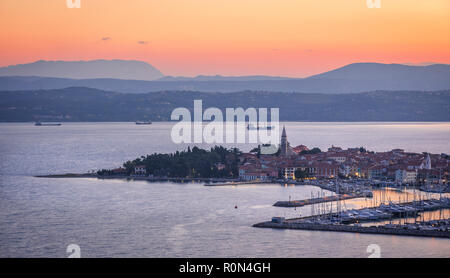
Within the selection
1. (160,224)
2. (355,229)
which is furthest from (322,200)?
(160,224)

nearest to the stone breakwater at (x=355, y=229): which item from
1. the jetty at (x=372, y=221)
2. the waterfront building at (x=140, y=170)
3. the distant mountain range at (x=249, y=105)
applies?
the jetty at (x=372, y=221)

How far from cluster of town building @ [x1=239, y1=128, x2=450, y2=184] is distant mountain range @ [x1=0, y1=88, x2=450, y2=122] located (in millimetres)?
56087

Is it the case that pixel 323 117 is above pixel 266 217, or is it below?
above

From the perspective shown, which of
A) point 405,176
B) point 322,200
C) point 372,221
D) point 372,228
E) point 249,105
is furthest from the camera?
point 249,105

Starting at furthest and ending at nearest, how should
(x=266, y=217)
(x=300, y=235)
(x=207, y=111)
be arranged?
(x=207, y=111) < (x=266, y=217) < (x=300, y=235)

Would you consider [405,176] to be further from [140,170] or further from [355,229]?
[355,229]

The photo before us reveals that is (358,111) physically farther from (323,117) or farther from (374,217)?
(374,217)

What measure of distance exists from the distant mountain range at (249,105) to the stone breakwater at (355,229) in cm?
6684

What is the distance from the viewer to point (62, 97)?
280 feet

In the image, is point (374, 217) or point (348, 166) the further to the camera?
point (348, 166)

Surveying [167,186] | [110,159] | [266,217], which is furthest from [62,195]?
[110,159]

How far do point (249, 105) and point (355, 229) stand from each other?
225 feet

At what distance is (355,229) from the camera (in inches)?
420

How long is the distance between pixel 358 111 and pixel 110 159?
57267 millimetres
